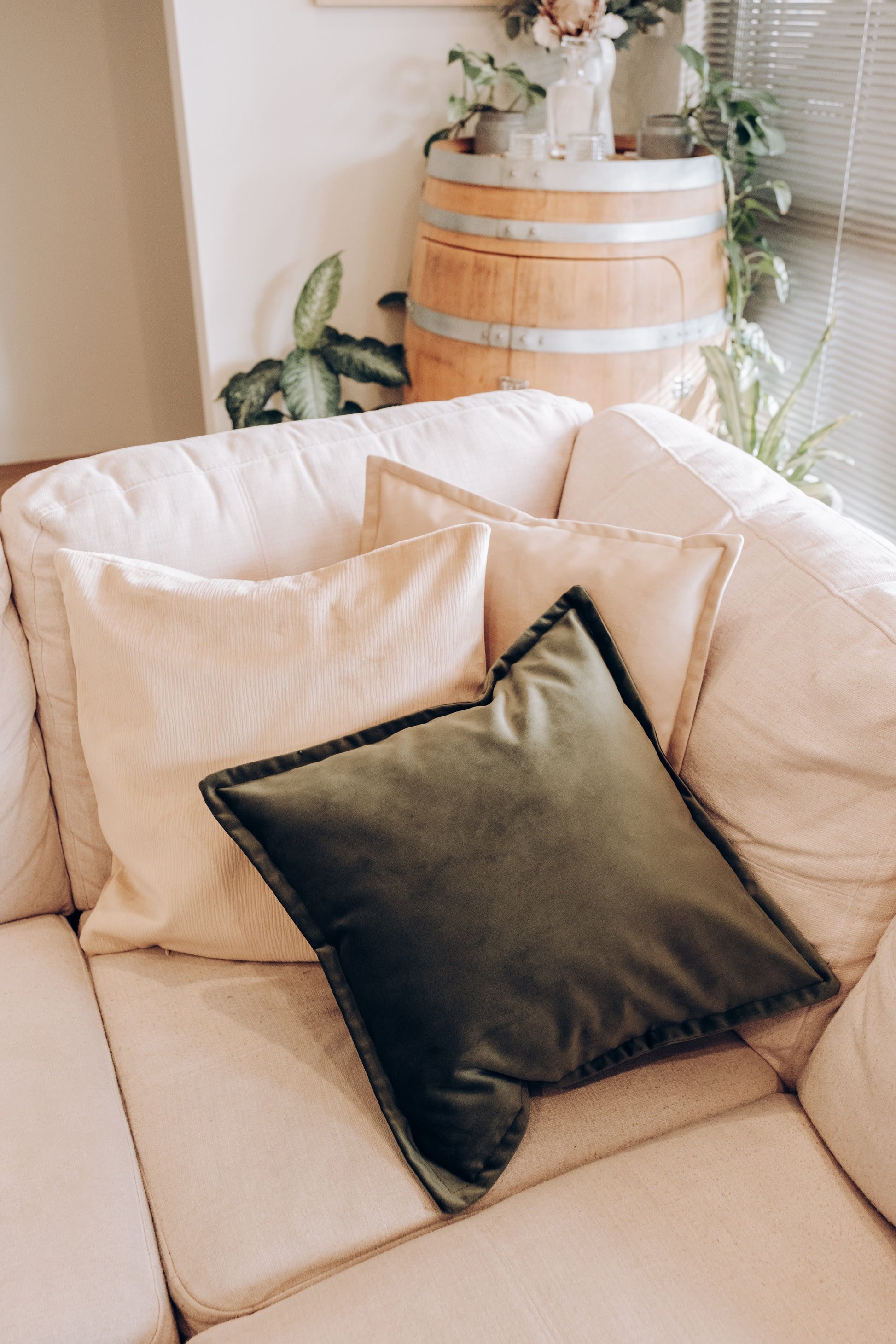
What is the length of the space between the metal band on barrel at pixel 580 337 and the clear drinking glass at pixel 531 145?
0.31 m

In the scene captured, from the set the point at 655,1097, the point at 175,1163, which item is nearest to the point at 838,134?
the point at 655,1097

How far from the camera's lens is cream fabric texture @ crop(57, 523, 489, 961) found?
920mm

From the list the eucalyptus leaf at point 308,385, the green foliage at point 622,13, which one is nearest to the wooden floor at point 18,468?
the eucalyptus leaf at point 308,385

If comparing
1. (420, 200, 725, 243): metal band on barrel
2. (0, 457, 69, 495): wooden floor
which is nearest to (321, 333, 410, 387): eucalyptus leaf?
(420, 200, 725, 243): metal band on barrel

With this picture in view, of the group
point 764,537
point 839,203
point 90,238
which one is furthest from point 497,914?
point 90,238

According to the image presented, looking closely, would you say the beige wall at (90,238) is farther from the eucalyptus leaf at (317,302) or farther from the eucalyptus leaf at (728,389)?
the eucalyptus leaf at (728,389)

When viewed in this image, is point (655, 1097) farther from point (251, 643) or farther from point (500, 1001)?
point (251, 643)

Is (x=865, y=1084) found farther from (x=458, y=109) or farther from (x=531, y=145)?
(x=458, y=109)

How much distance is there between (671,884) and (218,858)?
0.40 metres

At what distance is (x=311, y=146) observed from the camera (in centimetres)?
207

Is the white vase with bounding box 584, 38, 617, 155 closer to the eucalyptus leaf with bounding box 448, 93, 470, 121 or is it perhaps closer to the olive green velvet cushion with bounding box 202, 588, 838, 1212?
the eucalyptus leaf with bounding box 448, 93, 470, 121

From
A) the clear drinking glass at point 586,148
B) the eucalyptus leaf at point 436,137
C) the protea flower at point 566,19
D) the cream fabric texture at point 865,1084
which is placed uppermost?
the protea flower at point 566,19

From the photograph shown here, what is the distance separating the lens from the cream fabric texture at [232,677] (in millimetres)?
920

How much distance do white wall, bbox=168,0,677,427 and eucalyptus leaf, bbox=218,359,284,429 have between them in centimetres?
10
